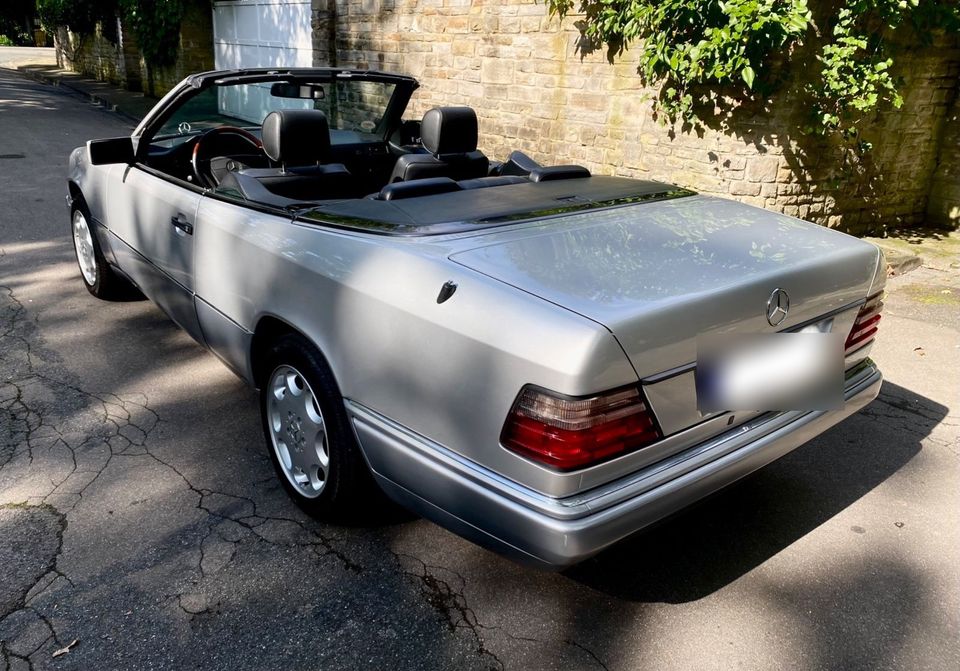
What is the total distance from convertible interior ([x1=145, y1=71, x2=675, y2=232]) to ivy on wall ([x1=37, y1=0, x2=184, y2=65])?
13.6 m

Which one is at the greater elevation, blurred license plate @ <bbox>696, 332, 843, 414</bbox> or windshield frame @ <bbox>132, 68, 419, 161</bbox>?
windshield frame @ <bbox>132, 68, 419, 161</bbox>

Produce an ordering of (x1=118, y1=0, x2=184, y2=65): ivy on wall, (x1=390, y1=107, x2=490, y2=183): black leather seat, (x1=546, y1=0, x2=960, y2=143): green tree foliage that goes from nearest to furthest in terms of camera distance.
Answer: (x1=390, y1=107, x2=490, y2=183): black leather seat, (x1=546, y1=0, x2=960, y2=143): green tree foliage, (x1=118, y1=0, x2=184, y2=65): ivy on wall

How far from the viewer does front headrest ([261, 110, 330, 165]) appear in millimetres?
3354

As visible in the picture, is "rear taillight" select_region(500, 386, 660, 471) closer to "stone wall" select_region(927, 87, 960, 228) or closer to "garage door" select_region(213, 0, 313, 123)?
"stone wall" select_region(927, 87, 960, 228)

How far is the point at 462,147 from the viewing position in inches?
153

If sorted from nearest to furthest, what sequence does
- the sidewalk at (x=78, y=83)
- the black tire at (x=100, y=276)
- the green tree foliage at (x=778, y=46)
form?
the black tire at (x=100, y=276) → the green tree foliage at (x=778, y=46) → the sidewalk at (x=78, y=83)

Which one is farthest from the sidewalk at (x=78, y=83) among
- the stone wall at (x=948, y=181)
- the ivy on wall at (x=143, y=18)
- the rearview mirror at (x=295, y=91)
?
the stone wall at (x=948, y=181)

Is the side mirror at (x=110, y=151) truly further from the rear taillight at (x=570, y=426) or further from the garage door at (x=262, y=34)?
the garage door at (x=262, y=34)

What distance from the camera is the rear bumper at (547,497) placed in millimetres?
1982

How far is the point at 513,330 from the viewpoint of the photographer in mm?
2008

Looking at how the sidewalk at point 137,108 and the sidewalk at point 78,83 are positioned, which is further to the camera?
the sidewalk at point 78,83

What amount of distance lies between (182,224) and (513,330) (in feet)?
6.76

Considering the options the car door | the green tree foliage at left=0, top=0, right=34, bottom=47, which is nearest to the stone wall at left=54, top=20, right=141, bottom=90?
the green tree foliage at left=0, top=0, right=34, bottom=47

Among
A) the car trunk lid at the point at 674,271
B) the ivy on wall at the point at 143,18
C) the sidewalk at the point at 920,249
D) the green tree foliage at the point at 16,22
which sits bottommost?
the sidewalk at the point at 920,249
